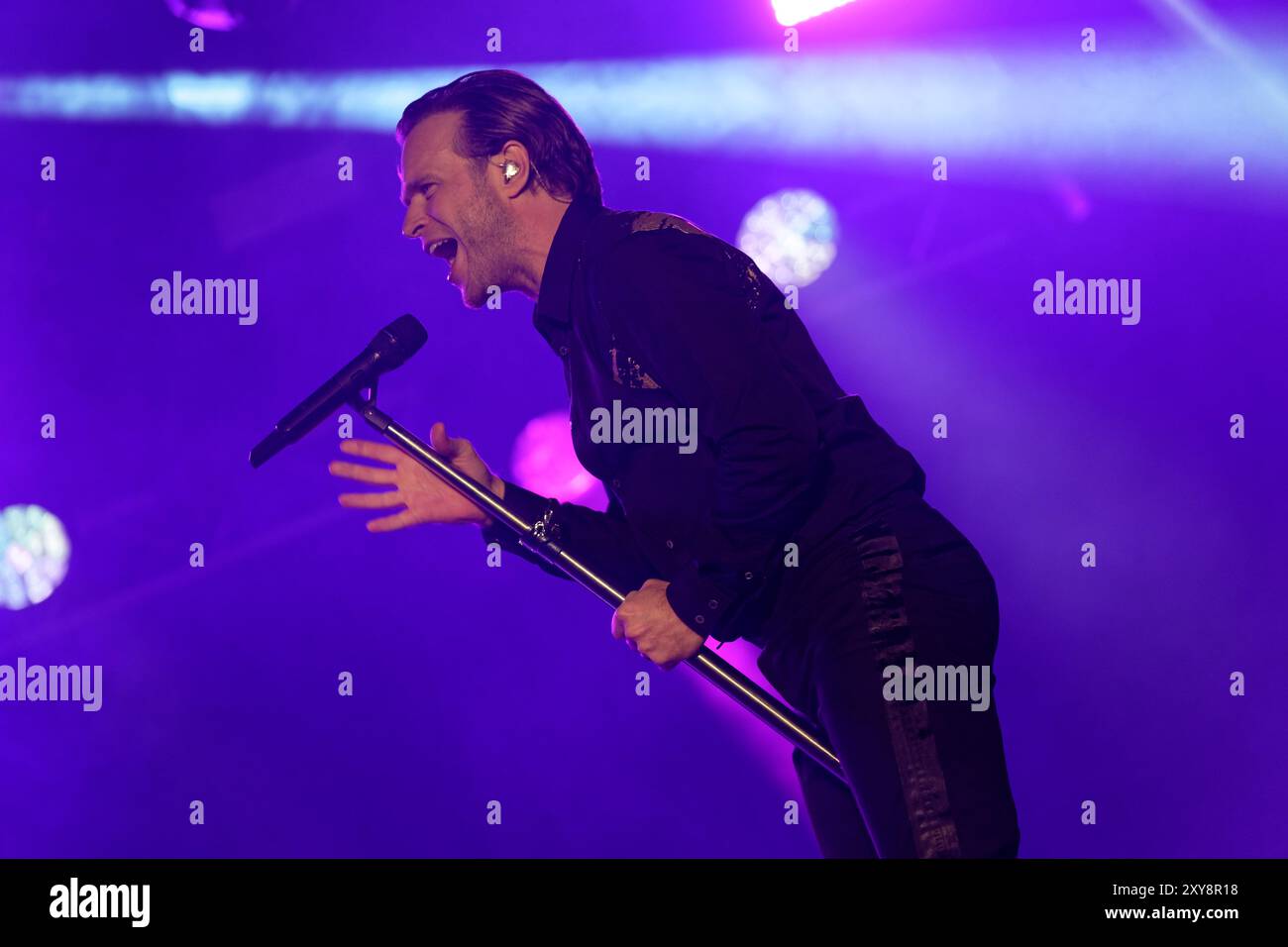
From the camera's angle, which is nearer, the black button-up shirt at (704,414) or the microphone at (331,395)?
the black button-up shirt at (704,414)

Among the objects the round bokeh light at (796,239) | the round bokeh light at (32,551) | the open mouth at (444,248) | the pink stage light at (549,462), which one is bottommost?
the round bokeh light at (32,551)

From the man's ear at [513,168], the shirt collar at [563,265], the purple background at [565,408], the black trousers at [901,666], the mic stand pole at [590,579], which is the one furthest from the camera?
the purple background at [565,408]

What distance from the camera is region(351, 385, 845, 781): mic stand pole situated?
1.91m

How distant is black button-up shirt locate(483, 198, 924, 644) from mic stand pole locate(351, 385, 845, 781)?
9 cm

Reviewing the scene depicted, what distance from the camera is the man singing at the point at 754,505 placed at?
169 centimetres

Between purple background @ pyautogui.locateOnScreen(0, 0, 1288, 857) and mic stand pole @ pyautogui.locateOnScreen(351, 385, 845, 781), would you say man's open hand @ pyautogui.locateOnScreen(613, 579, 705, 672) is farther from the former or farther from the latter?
purple background @ pyautogui.locateOnScreen(0, 0, 1288, 857)

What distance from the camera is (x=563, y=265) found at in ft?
6.75

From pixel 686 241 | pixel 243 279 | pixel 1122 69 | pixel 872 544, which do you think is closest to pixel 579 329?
pixel 686 241

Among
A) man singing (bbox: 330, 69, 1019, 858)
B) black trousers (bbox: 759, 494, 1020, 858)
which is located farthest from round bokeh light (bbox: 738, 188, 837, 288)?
black trousers (bbox: 759, 494, 1020, 858)

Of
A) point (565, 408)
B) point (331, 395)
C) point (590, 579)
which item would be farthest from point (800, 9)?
point (590, 579)

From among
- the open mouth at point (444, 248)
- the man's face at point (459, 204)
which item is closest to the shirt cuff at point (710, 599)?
the man's face at point (459, 204)

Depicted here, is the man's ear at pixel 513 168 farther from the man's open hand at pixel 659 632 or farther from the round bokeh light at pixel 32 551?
the round bokeh light at pixel 32 551
